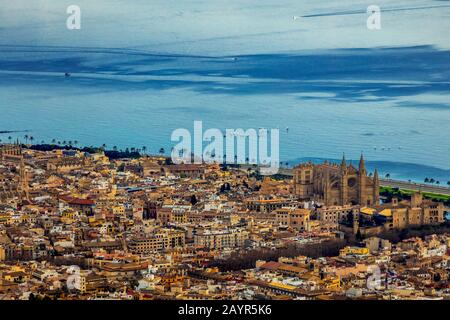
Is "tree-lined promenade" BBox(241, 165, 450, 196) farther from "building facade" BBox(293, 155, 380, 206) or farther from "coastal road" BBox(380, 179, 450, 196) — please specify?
"building facade" BBox(293, 155, 380, 206)

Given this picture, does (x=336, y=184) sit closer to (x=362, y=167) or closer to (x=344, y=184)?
(x=344, y=184)

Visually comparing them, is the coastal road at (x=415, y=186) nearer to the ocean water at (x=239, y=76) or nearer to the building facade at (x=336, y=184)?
the ocean water at (x=239, y=76)

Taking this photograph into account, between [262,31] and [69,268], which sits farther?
[262,31]

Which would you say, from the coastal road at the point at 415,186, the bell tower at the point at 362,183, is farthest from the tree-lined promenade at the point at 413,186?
the bell tower at the point at 362,183

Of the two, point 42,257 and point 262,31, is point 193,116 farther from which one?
point 42,257

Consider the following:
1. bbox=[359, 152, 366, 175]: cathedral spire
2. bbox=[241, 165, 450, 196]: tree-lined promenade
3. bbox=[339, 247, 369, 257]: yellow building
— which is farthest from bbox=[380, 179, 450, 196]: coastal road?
bbox=[339, 247, 369, 257]: yellow building

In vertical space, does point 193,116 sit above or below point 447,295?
above

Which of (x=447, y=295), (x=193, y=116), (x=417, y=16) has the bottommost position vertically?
(x=447, y=295)

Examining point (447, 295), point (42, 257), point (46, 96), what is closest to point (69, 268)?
point (42, 257)
